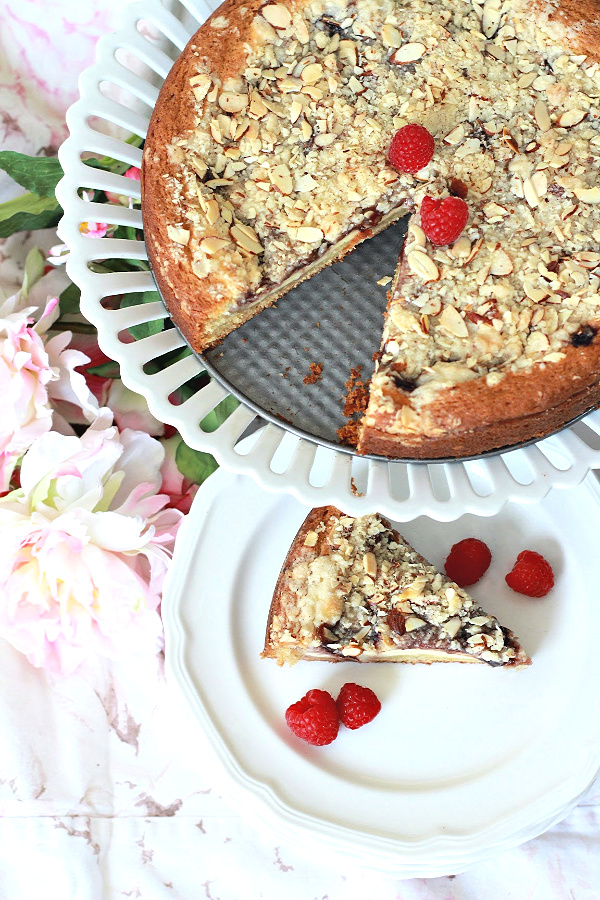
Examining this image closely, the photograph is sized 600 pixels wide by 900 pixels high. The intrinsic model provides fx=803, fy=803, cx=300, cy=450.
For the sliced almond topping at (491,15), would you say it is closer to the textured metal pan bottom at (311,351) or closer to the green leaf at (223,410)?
the textured metal pan bottom at (311,351)

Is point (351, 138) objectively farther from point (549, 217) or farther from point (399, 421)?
point (399, 421)

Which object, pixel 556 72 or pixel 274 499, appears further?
pixel 274 499

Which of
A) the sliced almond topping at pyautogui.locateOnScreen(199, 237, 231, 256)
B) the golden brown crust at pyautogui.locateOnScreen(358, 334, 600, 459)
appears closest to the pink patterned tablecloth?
the golden brown crust at pyautogui.locateOnScreen(358, 334, 600, 459)

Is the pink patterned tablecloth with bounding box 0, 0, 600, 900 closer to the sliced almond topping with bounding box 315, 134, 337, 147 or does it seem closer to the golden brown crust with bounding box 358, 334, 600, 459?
the golden brown crust with bounding box 358, 334, 600, 459

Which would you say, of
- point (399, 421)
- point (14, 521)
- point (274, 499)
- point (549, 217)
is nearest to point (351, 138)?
point (549, 217)

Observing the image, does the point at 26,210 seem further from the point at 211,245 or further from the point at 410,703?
the point at 410,703
